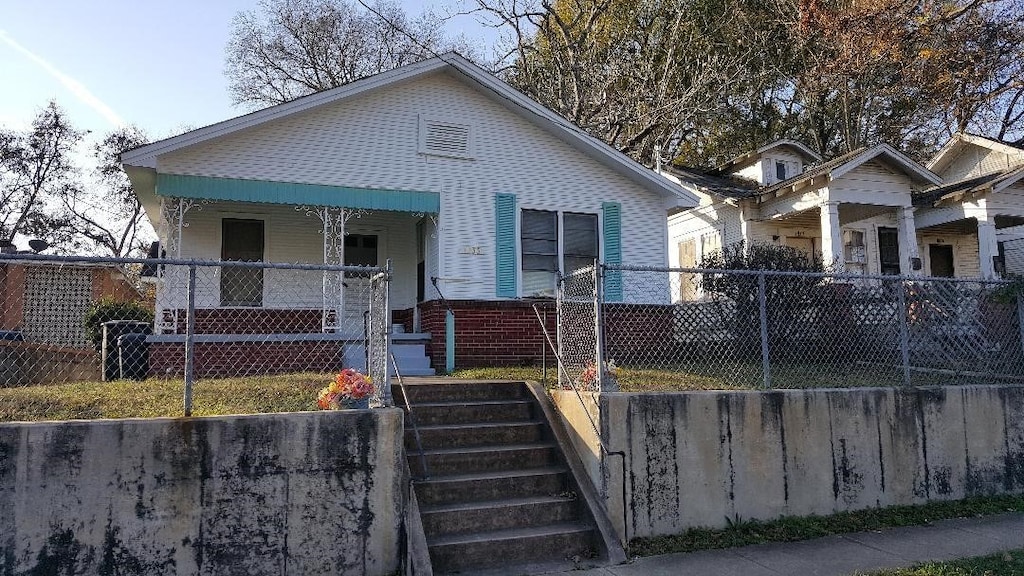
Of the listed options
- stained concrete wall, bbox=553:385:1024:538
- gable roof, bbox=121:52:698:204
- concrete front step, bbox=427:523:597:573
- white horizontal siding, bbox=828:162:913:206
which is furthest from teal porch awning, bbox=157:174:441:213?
white horizontal siding, bbox=828:162:913:206

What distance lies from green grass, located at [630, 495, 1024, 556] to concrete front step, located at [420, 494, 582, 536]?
71 centimetres

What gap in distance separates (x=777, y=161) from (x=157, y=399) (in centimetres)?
1639

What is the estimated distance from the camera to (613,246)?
12133 millimetres

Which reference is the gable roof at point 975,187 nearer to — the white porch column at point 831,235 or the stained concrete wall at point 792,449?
the white porch column at point 831,235

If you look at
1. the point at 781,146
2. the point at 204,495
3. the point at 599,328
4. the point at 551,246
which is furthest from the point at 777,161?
the point at 204,495

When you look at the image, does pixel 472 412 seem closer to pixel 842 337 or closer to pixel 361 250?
pixel 842 337

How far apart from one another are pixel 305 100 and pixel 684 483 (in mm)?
8359

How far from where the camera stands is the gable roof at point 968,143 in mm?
17797

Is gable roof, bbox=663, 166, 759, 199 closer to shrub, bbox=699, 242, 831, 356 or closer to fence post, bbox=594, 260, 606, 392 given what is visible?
shrub, bbox=699, 242, 831, 356

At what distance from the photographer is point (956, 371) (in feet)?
26.3

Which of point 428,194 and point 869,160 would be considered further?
point 869,160

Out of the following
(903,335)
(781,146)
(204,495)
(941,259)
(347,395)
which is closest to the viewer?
(204,495)

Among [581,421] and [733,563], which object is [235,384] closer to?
[581,421]

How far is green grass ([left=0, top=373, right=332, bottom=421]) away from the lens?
548cm
